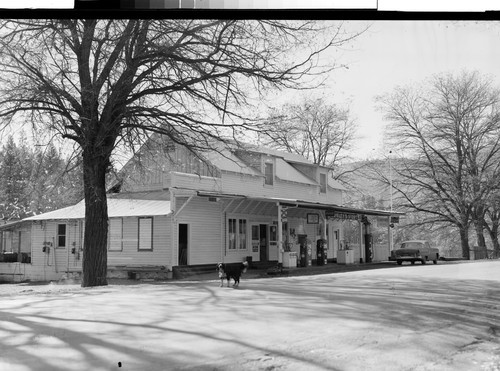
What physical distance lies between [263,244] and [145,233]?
255 inches

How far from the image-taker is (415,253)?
2711 centimetres

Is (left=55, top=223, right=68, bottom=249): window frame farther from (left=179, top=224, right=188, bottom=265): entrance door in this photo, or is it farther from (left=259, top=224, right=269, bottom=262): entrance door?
(left=259, top=224, right=269, bottom=262): entrance door

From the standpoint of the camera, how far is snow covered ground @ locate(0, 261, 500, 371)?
19.1ft

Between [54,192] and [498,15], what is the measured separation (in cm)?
1540

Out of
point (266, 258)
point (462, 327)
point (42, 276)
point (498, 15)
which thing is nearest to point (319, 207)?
Answer: point (266, 258)

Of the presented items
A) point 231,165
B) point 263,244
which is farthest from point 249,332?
point 263,244

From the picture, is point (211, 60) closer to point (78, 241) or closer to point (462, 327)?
point (462, 327)

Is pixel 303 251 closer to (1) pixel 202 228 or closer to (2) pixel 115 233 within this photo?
(1) pixel 202 228

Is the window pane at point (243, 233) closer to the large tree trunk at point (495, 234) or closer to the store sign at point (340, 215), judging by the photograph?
the store sign at point (340, 215)

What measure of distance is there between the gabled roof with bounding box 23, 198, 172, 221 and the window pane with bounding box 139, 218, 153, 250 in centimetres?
60

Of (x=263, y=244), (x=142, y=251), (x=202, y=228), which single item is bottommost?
(x=142, y=251)

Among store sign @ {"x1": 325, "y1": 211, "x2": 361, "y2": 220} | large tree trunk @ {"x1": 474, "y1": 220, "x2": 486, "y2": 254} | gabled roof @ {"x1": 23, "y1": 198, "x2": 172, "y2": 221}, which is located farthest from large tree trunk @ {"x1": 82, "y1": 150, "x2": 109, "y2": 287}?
large tree trunk @ {"x1": 474, "y1": 220, "x2": 486, "y2": 254}

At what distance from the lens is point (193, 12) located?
5.20m

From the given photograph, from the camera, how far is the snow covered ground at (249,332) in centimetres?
582
